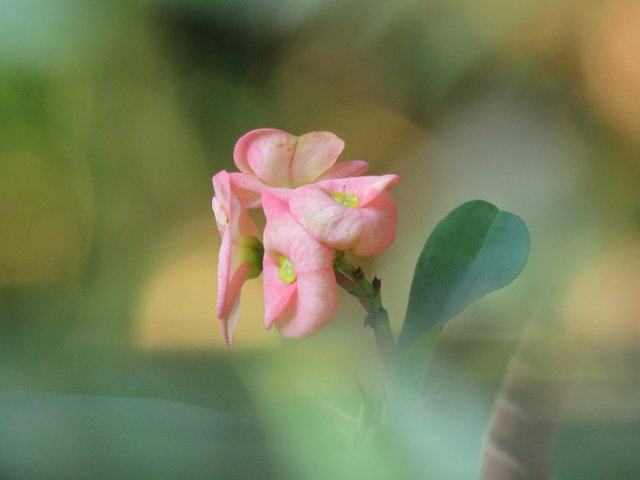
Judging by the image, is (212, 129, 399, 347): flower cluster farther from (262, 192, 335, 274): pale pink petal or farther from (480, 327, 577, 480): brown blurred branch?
(480, 327, 577, 480): brown blurred branch

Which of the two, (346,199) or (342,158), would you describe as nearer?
(346,199)

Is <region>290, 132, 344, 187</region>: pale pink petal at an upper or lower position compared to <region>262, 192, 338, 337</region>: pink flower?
upper

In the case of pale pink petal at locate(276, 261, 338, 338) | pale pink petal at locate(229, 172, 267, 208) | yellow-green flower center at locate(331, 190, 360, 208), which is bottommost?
pale pink petal at locate(276, 261, 338, 338)

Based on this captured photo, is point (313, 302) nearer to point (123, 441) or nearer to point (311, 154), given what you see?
point (311, 154)

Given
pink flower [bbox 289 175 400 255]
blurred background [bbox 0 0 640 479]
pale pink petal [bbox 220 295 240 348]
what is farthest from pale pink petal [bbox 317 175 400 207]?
blurred background [bbox 0 0 640 479]

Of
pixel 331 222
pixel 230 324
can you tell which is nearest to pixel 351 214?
pixel 331 222

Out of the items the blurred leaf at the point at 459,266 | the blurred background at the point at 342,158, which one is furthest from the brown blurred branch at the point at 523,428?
the blurred background at the point at 342,158
